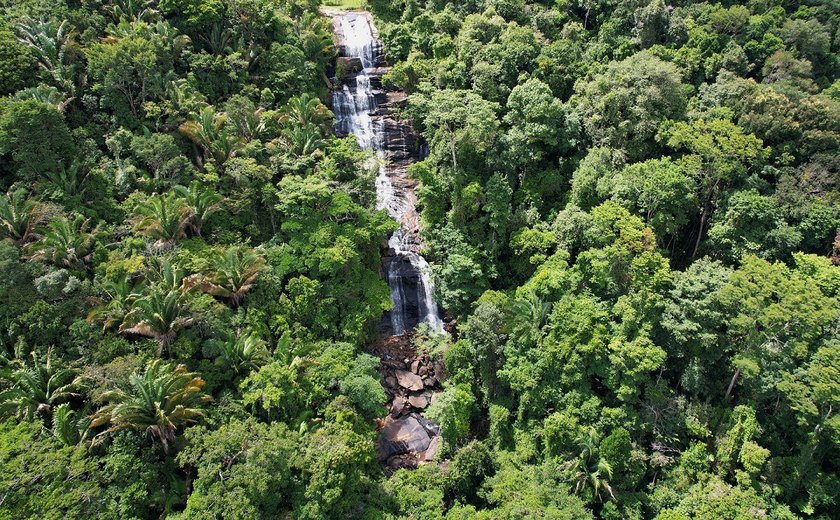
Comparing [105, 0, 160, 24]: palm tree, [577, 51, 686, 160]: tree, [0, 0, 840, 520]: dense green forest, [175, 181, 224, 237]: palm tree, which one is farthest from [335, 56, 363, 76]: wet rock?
[577, 51, 686, 160]: tree

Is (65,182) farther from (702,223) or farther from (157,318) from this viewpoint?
(702,223)

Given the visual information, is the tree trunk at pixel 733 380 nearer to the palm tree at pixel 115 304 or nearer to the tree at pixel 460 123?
the tree at pixel 460 123

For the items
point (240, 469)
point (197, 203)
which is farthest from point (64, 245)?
point (240, 469)

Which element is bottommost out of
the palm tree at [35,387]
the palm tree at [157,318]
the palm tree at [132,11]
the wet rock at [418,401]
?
the wet rock at [418,401]

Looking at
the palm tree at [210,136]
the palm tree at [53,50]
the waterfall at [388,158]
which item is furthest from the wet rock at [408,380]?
the palm tree at [53,50]

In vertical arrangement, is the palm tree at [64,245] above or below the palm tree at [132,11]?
below

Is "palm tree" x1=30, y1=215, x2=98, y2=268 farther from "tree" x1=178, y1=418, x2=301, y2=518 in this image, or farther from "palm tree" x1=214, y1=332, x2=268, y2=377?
"tree" x1=178, y1=418, x2=301, y2=518
